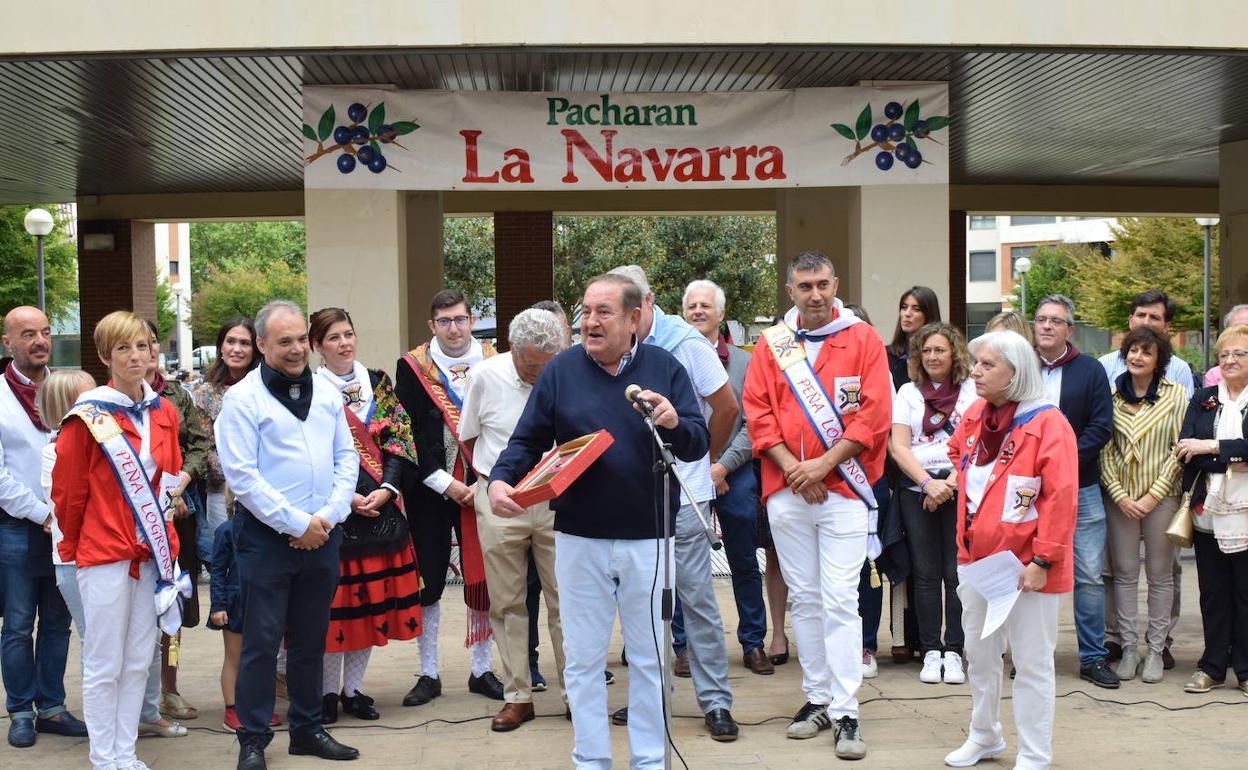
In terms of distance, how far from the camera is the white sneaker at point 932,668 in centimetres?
666

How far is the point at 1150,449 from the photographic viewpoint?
6691mm

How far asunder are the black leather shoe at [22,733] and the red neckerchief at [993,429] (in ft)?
14.4

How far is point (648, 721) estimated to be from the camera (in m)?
4.83

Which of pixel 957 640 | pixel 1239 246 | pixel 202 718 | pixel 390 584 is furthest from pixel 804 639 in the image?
pixel 1239 246

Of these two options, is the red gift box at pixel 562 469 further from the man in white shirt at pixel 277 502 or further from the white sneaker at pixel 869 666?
the white sneaker at pixel 869 666

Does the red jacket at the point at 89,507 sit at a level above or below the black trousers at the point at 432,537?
above

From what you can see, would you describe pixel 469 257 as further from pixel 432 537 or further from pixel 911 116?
pixel 432 537

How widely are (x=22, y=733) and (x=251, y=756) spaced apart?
1343mm

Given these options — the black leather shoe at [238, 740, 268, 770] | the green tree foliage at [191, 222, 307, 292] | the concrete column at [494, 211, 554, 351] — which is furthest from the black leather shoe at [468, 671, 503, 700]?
the green tree foliage at [191, 222, 307, 292]

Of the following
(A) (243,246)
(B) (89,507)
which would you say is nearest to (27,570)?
(B) (89,507)

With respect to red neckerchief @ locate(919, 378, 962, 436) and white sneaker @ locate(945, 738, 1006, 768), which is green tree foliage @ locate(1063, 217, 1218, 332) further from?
white sneaker @ locate(945, 738, 1006, 768)

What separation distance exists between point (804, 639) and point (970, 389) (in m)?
1.77

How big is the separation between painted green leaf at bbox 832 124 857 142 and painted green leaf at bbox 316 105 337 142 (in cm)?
389

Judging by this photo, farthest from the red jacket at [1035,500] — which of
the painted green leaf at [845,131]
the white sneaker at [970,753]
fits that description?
the painted green leaf at [845,131]
